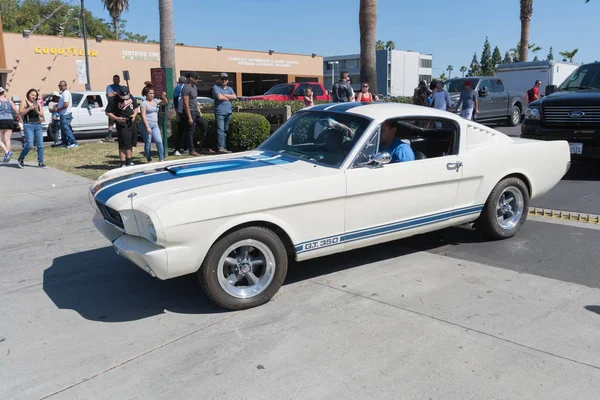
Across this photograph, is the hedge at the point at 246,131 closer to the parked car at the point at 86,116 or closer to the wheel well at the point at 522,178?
the wheel well at the point at 522,178

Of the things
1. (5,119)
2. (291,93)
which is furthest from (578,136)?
(291,93)

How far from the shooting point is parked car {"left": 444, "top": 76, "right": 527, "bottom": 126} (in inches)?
691

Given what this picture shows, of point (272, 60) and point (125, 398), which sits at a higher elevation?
point (272, 60)

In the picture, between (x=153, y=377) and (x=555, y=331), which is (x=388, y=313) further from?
(x=153, y=377)

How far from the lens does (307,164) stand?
4.79 m

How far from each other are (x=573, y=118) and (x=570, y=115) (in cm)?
8

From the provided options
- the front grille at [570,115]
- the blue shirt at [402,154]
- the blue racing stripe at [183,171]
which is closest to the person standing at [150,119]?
the blue racing stripe at [183,171]

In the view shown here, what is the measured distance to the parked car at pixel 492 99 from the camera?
57.6 feet

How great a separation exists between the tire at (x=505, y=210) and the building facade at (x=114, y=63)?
21971 mm

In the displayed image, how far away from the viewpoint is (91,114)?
1828 centimetres

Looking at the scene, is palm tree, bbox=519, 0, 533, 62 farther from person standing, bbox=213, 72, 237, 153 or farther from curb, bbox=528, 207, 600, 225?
curb, bbox=528, 207, 600, 225

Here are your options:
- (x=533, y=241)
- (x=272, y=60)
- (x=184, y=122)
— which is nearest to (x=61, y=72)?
(x=272, y=60)

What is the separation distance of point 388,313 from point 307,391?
1228 millimetres

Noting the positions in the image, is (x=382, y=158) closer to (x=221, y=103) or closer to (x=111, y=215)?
(x=111, y=215)
